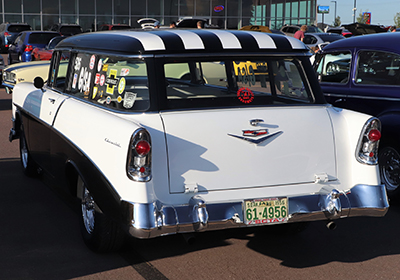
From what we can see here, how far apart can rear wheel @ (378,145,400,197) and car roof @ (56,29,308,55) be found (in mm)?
2217

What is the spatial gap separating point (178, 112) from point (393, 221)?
280 centimetres

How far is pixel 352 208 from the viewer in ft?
13.3

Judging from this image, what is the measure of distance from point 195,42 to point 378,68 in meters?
3.18

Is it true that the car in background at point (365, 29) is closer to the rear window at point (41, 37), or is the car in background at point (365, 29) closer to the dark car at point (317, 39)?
the dark car at point (317, 39)

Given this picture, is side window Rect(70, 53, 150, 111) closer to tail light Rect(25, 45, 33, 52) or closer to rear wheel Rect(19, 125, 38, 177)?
rear wheel Rect(19, 125, 38, 177)

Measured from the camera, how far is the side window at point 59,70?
18.4ft

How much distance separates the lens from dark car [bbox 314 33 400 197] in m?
6.06

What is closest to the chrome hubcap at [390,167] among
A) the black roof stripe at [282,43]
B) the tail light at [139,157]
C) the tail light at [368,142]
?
the tail light at [368,142]

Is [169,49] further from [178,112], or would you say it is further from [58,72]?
[58,72]

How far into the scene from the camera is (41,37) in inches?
864

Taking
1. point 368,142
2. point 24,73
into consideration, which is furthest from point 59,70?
point 24,73

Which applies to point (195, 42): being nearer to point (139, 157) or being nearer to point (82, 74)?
point (139, 157)

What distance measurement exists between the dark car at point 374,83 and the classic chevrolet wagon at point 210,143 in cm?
198

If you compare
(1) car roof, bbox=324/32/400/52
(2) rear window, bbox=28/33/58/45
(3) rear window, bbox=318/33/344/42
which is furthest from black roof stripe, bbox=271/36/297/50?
(3) rear window, bbox=318/33/344/42
